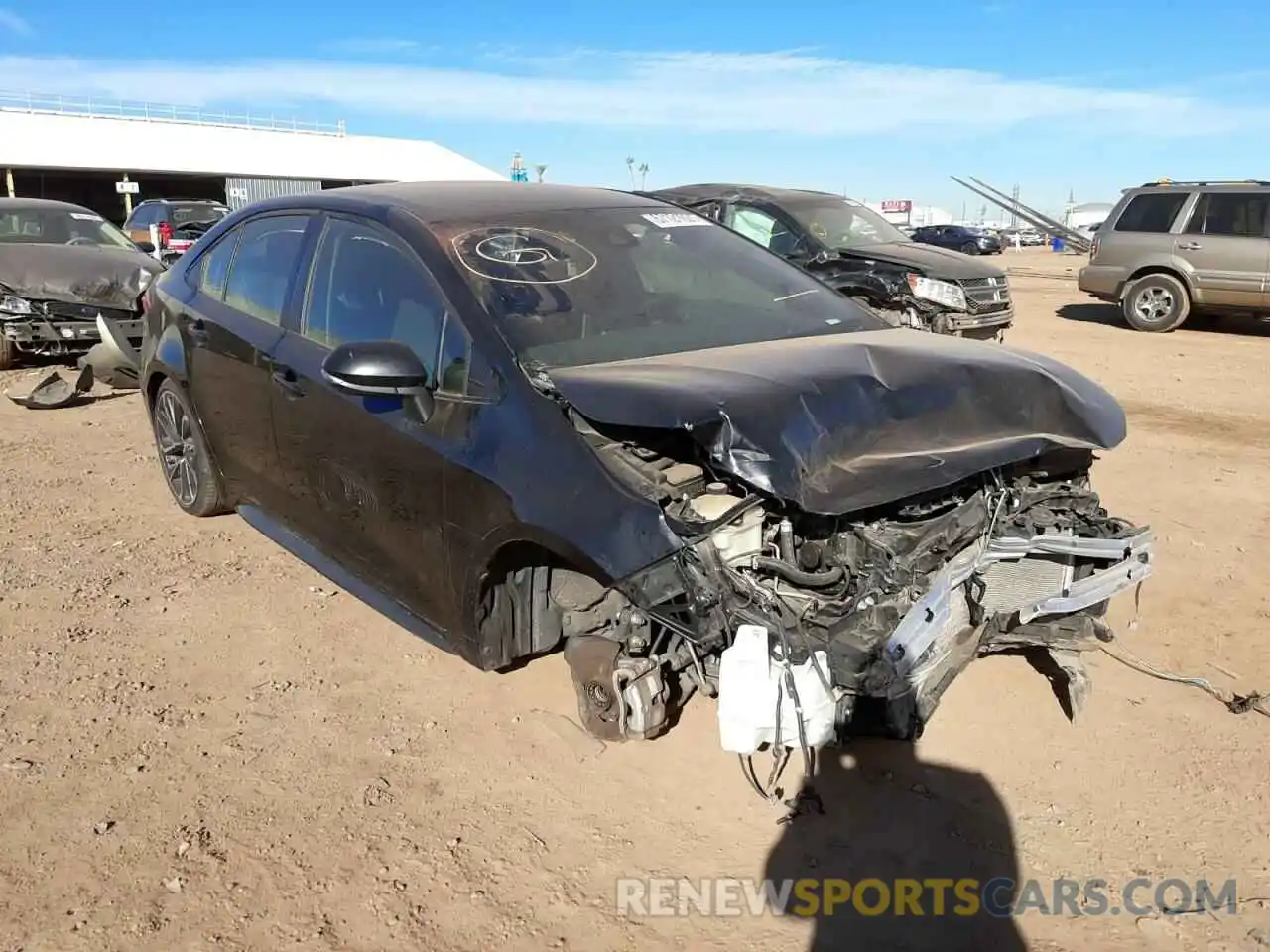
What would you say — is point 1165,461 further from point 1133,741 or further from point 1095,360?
point 1095,360

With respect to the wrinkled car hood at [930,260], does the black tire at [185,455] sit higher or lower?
lower

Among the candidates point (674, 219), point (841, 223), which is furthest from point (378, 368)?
point (841, 223)

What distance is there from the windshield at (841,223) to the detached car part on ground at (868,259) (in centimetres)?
1

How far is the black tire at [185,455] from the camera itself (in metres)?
5.08

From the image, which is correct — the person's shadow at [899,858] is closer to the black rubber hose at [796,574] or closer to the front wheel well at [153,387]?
the black rubber hose at [796,574]

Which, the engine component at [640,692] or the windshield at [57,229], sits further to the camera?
the windshield at [57,229]

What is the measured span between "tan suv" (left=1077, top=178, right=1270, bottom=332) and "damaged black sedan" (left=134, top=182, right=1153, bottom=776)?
425 inches

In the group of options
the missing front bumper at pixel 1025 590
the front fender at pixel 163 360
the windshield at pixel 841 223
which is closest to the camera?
the missing front bumper at pixel 1025 590

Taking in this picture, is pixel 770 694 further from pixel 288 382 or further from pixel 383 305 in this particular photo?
pixel 288 382

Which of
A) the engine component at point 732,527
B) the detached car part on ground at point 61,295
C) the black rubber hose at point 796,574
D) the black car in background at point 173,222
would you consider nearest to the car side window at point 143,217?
the black car in background at point 173,222

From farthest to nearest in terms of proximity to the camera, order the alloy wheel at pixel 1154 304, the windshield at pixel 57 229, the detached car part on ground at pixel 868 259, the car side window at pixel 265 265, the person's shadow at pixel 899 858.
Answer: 1. the alloy wheel at pixel 1154 304
2. the windshield at pixel 57 229
3. the detached car part on ground at pixel 868 259
4. the car side window at pixel 265 265
5. the person's shadow at pixel 899 858

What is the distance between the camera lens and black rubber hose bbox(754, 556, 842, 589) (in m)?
2.79

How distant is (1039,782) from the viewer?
322 cm

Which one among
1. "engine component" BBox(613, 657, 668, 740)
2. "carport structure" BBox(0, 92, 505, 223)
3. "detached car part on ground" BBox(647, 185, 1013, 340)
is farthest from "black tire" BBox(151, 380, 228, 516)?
"carport structure" BBox(0, 92, 505, 223)
